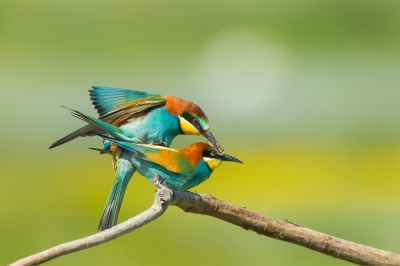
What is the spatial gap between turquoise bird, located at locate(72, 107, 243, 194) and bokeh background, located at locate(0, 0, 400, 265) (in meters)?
2.34

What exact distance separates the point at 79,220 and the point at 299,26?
4550 millimetres

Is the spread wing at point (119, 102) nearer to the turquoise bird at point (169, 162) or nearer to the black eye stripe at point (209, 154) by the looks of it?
the turquoise bird at point (169, 162)

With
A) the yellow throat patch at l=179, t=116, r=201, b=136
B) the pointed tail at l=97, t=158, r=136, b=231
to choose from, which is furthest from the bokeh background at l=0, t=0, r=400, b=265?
the pointed tail at l=97, t=158, r=136, b=231

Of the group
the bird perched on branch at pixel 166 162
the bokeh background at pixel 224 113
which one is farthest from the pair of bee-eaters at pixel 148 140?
the bokeh background at pixel 224 113

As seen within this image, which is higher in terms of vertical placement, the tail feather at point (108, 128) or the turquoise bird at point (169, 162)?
the tail feather at point (108, 128)

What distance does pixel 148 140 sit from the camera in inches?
92.8

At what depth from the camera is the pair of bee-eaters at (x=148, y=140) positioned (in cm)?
214

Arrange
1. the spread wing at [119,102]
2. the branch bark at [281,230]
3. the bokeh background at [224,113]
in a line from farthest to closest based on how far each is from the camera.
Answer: the bokeh background at [224,113]
the spread wing at [119,102]
the branch bark at [281,230]

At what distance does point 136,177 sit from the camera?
19.5ft

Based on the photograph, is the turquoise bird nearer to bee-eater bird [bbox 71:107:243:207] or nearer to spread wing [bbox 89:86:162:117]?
bee-eater bird [bbox 71:107:243:207]

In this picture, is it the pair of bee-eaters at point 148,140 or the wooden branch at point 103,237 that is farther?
the pair of bee-eaters at point 148,140

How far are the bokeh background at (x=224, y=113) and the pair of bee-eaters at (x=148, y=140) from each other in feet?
7.14

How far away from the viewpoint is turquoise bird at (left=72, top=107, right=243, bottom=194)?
7.00 feet

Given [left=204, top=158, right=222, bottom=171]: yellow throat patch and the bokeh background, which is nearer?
[left=204, top=158, right=222, bottom=171]: yellow throat patch
